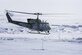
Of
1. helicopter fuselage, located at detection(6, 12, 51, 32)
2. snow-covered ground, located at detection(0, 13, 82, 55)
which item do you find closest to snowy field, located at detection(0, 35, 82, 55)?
snow-covered ground, located at detection(0, 13, 82, 55)

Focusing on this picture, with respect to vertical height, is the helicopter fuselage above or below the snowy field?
above

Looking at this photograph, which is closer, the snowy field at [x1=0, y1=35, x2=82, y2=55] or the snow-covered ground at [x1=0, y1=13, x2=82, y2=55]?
the snowy field at [x1=0, y1=35, x2=82, y2=55]

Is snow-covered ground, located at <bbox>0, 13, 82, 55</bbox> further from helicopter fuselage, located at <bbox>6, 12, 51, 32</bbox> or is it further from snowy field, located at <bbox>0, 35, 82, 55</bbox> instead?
helicopter fuselage, located at <bbox>6, 12, 51, 32</bbox>

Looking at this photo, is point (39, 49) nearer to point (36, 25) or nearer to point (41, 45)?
point (36, 25)

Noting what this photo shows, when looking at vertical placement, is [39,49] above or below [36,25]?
below

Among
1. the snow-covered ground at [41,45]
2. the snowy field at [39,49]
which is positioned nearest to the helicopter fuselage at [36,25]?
the snow-covered ground at [41,45]

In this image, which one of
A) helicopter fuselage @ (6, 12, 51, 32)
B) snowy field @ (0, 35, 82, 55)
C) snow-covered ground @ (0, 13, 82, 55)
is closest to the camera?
snowy field @ (0, 35, 82, 55)

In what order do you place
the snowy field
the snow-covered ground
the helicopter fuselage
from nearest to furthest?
1. the snowy field
2. the snow-covered ground
3. the helicopter fuselage

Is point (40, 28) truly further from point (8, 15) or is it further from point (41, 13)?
point (8, 15)

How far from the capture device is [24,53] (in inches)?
1031

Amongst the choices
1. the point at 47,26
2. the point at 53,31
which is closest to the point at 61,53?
Answer: the point at 47,26

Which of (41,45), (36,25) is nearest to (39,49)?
(36,25)

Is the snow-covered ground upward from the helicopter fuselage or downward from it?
downward

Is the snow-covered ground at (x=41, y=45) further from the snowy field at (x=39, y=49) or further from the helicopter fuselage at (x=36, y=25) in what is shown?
the helicopter fuselage at (x=36, y=25)
